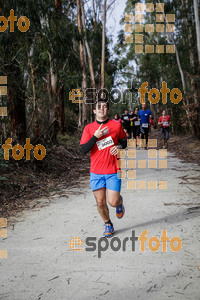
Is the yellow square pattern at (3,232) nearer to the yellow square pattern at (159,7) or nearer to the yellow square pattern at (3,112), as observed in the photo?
the yellow square pattern at (3,112)

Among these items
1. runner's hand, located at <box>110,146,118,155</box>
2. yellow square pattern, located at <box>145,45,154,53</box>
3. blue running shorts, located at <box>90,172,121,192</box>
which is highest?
yellow square pattern, located at <box>145,45,154,53</box>

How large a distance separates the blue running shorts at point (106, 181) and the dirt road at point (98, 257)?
0.66 meters

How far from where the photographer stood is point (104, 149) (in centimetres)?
402

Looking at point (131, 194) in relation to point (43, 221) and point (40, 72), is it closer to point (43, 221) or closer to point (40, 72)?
point (43, 221)

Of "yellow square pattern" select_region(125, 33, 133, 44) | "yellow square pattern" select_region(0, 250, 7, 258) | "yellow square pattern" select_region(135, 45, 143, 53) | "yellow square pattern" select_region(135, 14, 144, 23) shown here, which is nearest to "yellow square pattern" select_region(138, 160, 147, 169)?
"yellow square pattern" select_region(0, 250, 7, 258)

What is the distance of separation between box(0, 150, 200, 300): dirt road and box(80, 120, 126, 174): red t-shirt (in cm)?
89

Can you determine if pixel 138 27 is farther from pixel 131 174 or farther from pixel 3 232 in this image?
Result: pixel 3 232

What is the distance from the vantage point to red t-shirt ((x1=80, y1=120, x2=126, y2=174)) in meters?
4.00

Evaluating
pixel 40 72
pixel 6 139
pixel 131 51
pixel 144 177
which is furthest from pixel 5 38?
pixel 131 51

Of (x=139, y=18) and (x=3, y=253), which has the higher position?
(x=139, y=18)

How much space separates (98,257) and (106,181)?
3.15 feet

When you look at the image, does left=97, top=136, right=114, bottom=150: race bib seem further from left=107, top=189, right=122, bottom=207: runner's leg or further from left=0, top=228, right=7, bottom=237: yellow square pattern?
left=0, top=228, right=7, bottom=237: yellow square pattern

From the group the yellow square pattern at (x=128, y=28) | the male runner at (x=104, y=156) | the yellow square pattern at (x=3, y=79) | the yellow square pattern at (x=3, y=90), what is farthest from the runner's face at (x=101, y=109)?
the yellow square pattern at (x=128, y=28)

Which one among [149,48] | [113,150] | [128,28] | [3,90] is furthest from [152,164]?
[128,28]
